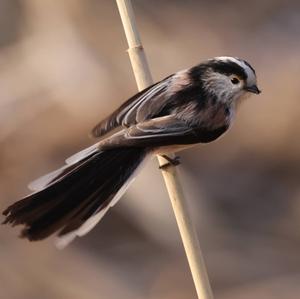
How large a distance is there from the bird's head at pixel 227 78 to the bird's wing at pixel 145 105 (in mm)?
31

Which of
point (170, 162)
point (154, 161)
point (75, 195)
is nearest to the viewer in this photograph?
point (75, 195)

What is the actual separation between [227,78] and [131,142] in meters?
0.16

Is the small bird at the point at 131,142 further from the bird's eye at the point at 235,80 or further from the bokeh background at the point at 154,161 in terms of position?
the bokeh background at the point at 154,161

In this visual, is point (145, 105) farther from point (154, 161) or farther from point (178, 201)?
point (154, 161)

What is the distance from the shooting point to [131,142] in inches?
34.2

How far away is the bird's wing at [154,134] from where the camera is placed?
0.87 metres

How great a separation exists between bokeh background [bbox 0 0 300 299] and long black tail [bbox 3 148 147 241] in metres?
1.15

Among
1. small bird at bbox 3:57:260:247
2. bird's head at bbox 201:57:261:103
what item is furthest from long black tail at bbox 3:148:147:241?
bird's head at bbox 201:57:261:103

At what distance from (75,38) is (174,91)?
1389mm

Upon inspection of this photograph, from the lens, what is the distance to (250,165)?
221cm

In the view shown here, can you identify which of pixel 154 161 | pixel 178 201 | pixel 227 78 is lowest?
pixel 154 161

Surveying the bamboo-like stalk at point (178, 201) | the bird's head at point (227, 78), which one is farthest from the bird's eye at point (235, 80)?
the bamboo-like stalk at point (178, 201)

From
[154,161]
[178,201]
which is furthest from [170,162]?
[154,161]

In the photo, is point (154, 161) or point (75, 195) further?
point (154, 161)
